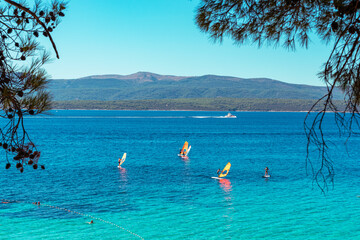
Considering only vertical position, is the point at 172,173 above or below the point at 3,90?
below

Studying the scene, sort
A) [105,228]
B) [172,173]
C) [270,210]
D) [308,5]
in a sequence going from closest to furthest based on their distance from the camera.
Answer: [308,5] < [105,228] < [270,210] < [172,173]

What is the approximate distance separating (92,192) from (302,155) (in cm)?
3672

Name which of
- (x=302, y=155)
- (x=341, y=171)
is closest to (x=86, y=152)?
(x=302, y=155)

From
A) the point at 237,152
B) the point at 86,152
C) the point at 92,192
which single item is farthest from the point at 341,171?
the point at 86,152

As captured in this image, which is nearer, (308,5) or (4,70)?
(4,70)

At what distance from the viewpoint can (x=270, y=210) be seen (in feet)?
88.4

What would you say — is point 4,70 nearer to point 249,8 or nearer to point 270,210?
point 249,8

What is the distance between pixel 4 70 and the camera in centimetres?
576

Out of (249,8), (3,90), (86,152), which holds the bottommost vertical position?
(86,152)

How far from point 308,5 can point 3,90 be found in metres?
5.07

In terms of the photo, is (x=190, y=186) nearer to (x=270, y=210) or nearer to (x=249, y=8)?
(x=270, y=210)

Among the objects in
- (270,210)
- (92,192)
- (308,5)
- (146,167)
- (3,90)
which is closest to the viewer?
(3,90)

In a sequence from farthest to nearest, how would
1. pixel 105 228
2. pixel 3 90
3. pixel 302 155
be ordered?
pixel 302 155 < pixel 105 228 < pixel 3 90

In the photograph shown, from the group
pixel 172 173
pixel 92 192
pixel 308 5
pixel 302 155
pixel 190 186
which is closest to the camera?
pixel 308 5
